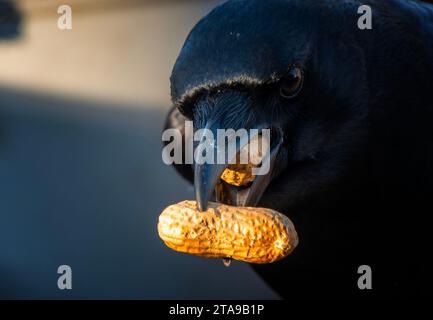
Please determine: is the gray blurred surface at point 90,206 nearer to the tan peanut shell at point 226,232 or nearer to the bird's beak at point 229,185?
the bird's beak at point 229,185

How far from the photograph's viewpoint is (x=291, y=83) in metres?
1.41

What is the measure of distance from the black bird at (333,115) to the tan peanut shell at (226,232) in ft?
0.15

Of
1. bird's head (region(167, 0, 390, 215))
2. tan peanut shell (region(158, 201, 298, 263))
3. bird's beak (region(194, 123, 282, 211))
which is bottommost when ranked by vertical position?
tan peanut shell (region(158, 201, 298, 263))

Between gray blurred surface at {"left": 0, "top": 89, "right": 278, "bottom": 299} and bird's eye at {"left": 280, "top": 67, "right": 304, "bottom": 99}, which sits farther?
gray blurred surface at {"left": 0, "top": 89, "right": 278, "bottom": 299}

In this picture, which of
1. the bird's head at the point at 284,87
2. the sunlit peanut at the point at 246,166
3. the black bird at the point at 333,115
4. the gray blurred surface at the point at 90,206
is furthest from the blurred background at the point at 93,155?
the sunlit peanut at the point at 246,166

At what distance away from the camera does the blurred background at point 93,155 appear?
3.24 m

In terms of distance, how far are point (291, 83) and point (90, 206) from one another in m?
2.13

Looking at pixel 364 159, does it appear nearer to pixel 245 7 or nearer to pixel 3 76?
pixel 245 7

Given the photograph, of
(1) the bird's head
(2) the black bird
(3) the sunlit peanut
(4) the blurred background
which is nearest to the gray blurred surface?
(4) the blurred background

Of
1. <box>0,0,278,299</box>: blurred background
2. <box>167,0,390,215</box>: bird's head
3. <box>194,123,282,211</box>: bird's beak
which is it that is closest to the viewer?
<box>194,123,282,211</box>: bird's beak

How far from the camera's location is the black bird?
53.9 inches

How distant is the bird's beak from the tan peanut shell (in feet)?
0.11

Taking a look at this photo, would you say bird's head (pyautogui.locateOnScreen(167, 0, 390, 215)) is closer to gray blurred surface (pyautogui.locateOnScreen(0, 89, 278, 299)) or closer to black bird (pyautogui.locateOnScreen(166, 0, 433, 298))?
black bird (pyautogui.locateOnScreen(166, 0, 433, 298))

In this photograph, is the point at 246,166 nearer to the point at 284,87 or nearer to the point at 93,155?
the point at 284,87
